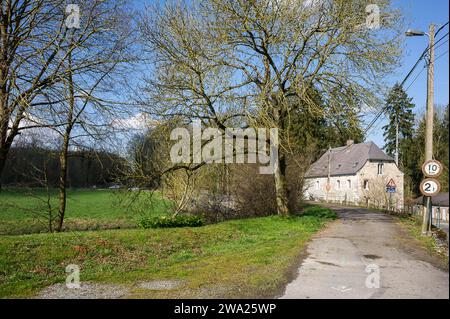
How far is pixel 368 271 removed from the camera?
807 centimetres

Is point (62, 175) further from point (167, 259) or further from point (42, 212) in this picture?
point (167, 259)

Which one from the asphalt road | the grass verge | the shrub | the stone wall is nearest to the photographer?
the asphalt road

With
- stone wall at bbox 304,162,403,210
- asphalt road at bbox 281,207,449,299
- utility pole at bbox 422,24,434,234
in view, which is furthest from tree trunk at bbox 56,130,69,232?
stone wall at bbox 304,162,403,210

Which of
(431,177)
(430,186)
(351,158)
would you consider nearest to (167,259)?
(430,186)

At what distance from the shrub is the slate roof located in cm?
2790

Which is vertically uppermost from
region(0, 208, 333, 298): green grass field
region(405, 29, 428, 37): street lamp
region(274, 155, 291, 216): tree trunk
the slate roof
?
region(405, 29, 428, 37): street lamp

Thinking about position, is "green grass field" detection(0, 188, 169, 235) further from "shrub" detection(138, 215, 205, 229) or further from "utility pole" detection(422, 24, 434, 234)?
"utility pole" detection(422, 24, 434, 234)

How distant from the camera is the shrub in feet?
52.6

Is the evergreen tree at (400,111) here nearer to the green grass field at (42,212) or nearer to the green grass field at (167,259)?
the green grass field at (167,259)

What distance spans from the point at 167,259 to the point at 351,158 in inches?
1734

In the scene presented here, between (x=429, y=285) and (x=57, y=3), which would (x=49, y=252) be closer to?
(x=57, y=3)
